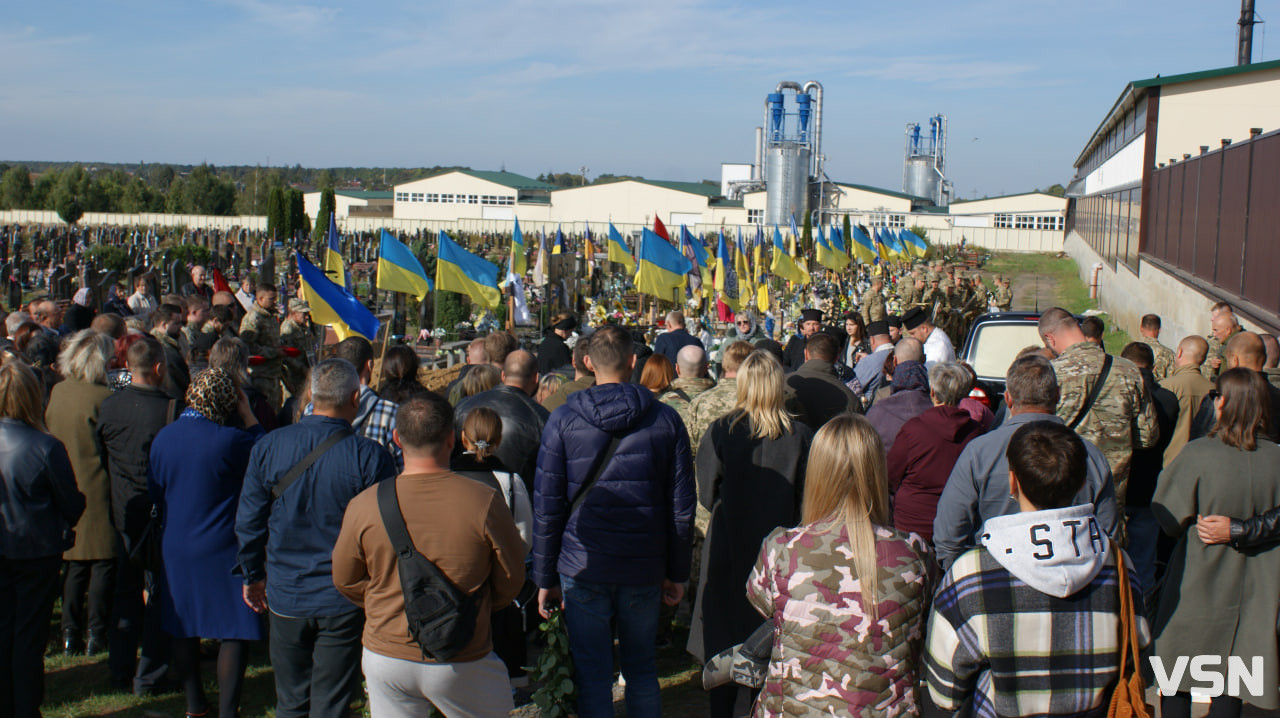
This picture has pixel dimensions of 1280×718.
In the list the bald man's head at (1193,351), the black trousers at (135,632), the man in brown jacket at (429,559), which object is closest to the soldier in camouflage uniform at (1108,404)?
the bald man's head at (1193,351)

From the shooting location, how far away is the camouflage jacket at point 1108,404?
4996 millimetres

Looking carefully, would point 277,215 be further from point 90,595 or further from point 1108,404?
point 1108,404

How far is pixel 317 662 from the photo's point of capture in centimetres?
386

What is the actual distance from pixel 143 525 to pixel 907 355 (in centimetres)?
482

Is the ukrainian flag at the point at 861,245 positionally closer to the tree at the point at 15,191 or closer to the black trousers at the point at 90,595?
the black trousers at the point at 90,595

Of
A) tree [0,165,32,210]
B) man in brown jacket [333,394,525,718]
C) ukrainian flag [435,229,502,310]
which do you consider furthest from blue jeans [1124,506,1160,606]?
tree [0,165,32,210]

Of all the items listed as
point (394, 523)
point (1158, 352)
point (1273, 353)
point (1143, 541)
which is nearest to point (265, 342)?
point (394, 523)

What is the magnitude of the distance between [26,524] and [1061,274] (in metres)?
45.2

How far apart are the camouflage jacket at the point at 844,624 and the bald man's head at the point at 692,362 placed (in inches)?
124

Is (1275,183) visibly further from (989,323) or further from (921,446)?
(921,446)

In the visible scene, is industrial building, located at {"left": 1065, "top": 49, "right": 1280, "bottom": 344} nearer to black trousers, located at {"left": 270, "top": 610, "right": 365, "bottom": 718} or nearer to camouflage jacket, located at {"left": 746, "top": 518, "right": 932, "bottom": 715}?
Answer: camouflage jacket, located at {"left": 746, "top": 518, "right": 932, "bottom": 715}

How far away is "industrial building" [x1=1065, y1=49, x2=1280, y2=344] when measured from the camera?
39.3 ft

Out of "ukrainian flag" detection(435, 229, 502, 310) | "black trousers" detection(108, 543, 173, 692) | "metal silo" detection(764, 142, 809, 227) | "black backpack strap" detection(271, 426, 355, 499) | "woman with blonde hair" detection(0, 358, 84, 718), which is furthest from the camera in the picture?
"metal silo" detection(764, 142, 809, 227)

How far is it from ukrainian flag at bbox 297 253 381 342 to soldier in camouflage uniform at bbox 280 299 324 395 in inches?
12.9
